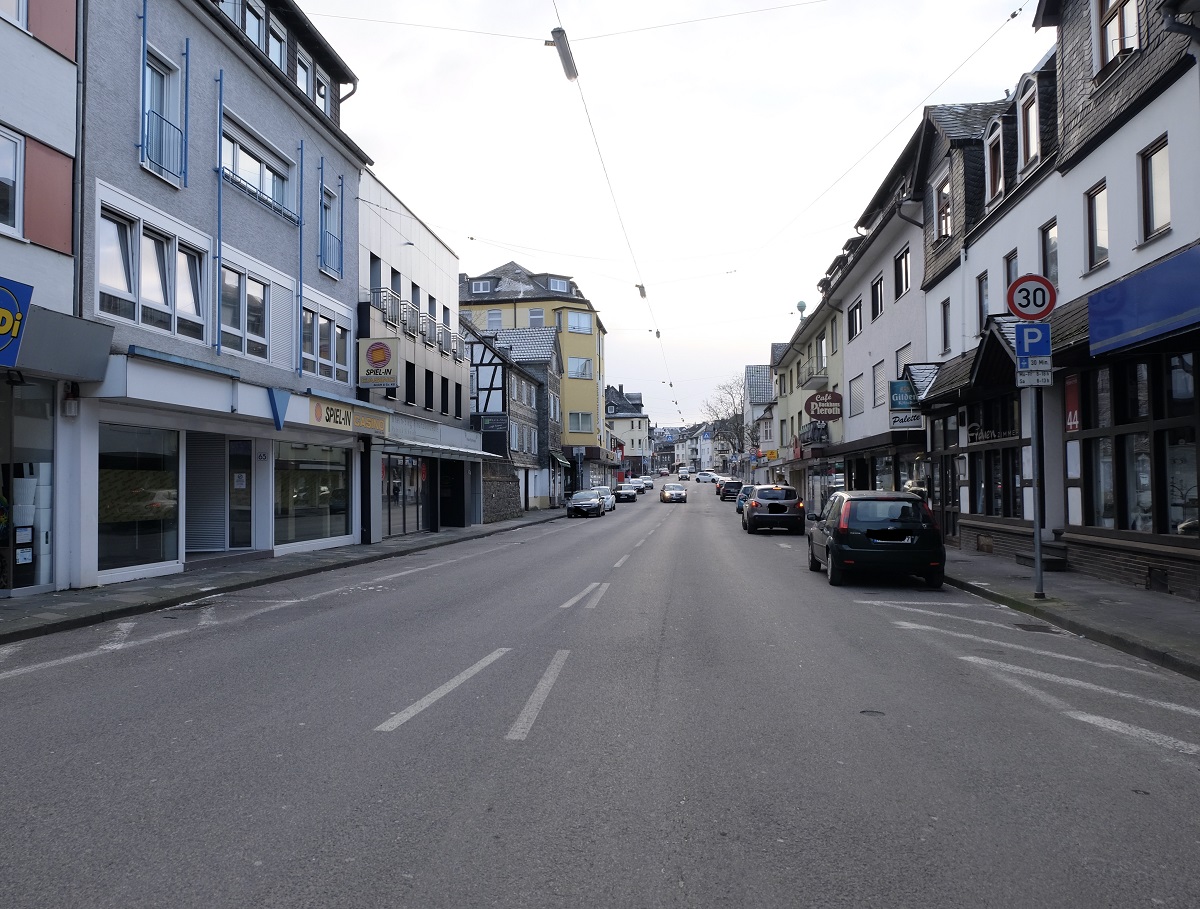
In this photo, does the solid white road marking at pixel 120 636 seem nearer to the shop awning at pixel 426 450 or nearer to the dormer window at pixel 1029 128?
the shop awning at pixel 426 450

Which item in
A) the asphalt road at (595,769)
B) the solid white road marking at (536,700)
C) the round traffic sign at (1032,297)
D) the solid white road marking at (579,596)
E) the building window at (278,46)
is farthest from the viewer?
the building window at (278,46)

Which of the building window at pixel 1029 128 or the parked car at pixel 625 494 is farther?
the parked car at pixel 625 494

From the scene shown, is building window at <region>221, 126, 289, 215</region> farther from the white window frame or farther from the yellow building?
the yellow building

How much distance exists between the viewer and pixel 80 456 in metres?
12.7

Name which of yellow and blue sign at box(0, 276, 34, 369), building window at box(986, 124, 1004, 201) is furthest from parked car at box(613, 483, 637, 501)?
yellow and blue sign at box(0, 276, 34, 369)

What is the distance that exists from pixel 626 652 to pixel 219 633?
4723 mm


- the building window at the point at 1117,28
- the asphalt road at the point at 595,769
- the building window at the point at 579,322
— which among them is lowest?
the asphalt road at the point at 595,769

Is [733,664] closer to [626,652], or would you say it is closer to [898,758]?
[626,652]

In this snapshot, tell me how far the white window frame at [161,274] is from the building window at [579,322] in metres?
50.3

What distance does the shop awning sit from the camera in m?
24.7

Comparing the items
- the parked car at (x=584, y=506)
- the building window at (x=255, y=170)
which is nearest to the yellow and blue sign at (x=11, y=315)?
the building window at (x=255, y=170)

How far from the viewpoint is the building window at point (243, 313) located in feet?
55.9

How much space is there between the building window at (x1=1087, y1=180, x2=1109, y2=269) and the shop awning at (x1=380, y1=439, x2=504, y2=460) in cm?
1737

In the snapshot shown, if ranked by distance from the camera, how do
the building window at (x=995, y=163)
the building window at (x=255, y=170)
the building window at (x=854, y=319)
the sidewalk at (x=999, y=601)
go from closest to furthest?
the sidewalk at (x=999, y=601), the building window at (x=255, y=170), the building window at (x=995, y=163), the building window at (x=854, y=319)
